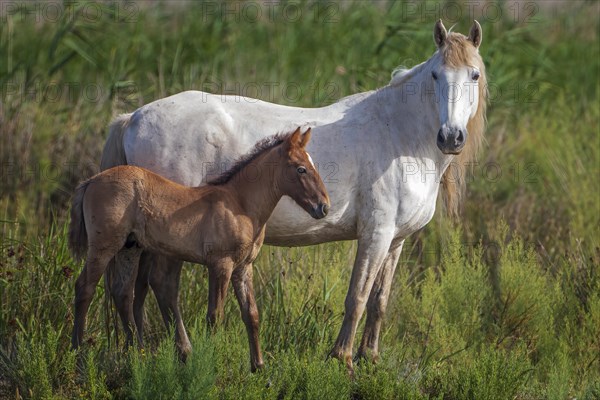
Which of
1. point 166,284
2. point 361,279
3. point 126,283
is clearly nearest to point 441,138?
point 361,279

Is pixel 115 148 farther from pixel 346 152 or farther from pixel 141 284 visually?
pixel 346 152

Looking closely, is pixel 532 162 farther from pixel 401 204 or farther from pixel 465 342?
pixel 401 204

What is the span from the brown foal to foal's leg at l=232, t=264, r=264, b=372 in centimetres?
11

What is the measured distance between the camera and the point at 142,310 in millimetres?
6766

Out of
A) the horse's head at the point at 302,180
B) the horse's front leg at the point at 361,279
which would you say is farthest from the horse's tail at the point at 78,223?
the horse's front leg at the point at 361,279

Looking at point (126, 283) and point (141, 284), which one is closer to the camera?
point (126, 283)

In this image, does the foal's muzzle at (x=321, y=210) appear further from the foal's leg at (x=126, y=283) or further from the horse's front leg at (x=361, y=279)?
the foal's leg at (x=126, y=283)

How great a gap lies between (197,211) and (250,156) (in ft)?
1.47

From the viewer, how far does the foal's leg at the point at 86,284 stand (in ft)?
19.6

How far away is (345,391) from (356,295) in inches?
30.5

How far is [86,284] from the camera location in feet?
19.8

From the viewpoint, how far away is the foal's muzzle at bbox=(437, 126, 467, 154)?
6172 millimetres

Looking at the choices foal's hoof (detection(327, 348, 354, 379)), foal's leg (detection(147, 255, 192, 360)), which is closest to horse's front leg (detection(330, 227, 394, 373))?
foal's hoof (detection(327, 348, 354, 379))

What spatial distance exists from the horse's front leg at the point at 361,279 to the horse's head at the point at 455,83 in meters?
0.75
